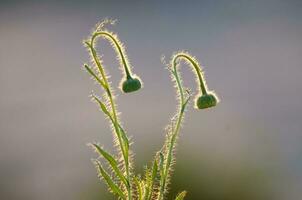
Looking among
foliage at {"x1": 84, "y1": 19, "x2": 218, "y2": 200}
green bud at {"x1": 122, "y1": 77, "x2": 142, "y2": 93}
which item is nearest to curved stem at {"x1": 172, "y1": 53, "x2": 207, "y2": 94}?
foliage at {"x1": 84, "y1": 19, "x2": 218, "y2": 200}

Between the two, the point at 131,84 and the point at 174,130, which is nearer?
the point at 174,130

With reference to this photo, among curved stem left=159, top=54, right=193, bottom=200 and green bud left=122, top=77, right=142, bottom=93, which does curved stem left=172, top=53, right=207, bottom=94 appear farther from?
green bud left=122, top=77, right=142, bottom=93

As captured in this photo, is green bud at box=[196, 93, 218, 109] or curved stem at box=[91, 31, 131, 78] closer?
curved stem at box=[91, 31, 131, 78]

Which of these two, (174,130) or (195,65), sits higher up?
(195,65)

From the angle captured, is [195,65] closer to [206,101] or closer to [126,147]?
[206,101]

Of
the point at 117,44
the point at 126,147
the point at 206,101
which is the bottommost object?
the point at 126,147

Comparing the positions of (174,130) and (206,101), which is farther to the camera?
(206,101)

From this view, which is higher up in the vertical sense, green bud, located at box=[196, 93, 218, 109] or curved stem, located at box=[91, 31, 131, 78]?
curved stem, located at box=[91, 31, 131, 78]

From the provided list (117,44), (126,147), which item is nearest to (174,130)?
(126,147)

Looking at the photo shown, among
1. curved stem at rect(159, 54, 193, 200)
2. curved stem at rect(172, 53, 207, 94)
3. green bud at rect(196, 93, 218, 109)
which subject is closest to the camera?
curved stem at rect(159, 54, 193, 200)

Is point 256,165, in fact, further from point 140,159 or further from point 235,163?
point 140,159

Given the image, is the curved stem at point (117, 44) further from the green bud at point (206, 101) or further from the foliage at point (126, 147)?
the green bud at point (206, 101)
